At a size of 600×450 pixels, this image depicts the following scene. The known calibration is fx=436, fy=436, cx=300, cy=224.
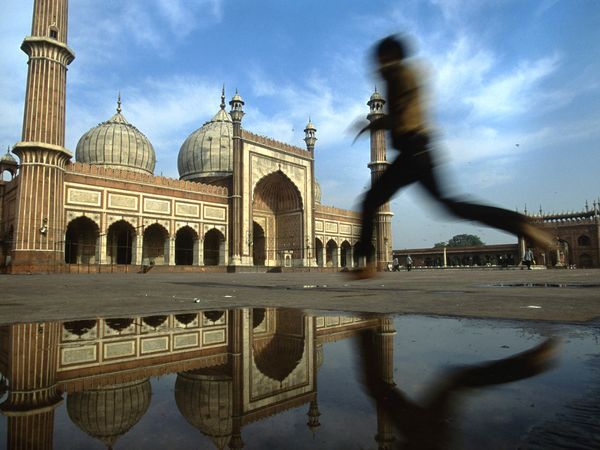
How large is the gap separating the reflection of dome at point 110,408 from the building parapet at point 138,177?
2038 cm

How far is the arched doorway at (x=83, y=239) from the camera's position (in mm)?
20766

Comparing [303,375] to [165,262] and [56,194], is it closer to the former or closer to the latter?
[56,194]

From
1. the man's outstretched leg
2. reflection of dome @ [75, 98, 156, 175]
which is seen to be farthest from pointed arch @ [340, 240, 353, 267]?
the man's outstretched leg

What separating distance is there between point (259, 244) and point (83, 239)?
11.6 metres

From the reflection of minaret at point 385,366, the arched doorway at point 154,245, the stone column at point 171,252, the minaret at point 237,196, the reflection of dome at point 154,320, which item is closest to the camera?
the reflection of minaret at point 385,366

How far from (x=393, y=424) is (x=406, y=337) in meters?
1.09

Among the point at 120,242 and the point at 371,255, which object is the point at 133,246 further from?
the point at 371,255

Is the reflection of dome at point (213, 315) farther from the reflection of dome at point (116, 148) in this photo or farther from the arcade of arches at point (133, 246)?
the reflection of dome at point (116, 148)

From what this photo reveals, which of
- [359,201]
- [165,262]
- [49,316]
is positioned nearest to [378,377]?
[359,201]

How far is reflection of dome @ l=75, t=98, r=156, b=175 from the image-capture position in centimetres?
2561

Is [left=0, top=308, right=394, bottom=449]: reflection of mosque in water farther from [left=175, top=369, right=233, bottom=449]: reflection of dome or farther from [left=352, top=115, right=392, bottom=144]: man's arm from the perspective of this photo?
[left=352, top=115, right=392, bottom=144]: man's arm

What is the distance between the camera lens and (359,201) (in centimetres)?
273

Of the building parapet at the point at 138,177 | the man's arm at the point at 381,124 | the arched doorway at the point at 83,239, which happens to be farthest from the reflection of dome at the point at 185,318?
the arched doorway at the point at 83,239

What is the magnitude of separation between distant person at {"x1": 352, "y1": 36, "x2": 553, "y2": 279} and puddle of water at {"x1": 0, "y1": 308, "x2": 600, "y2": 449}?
0.55 metres
